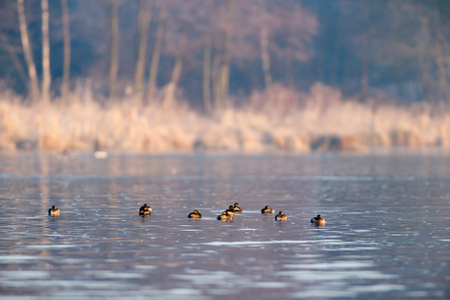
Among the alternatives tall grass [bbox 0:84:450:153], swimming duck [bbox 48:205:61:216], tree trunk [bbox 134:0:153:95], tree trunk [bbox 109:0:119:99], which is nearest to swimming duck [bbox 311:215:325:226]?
swimming duck [bbox 48:205:61:216]

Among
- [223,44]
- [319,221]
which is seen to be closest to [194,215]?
[319,221]

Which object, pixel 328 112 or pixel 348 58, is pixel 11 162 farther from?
pixel 348 58

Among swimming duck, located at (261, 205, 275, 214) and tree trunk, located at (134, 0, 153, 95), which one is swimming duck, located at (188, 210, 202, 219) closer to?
swimming duck, located at (261, 205, 275, 214)

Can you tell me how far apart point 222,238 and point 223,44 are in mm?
50556

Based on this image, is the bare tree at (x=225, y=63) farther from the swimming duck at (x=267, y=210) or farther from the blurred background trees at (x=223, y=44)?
the swimming duck at (x=267, y=210)

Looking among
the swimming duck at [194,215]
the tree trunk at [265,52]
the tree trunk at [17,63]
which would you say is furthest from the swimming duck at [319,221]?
the tree trunk at [265,52]

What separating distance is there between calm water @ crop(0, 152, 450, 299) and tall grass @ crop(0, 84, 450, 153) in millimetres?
13386

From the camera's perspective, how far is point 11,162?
3112cm

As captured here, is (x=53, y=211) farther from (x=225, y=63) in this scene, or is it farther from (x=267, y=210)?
(x=225, y=63)

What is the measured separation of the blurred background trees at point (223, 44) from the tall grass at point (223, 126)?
32.1 ft

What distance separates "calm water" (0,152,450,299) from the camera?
8.88m

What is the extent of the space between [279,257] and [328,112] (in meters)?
36.4

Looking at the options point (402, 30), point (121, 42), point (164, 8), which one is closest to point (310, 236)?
point (164, 8)

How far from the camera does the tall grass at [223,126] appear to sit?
126ft
